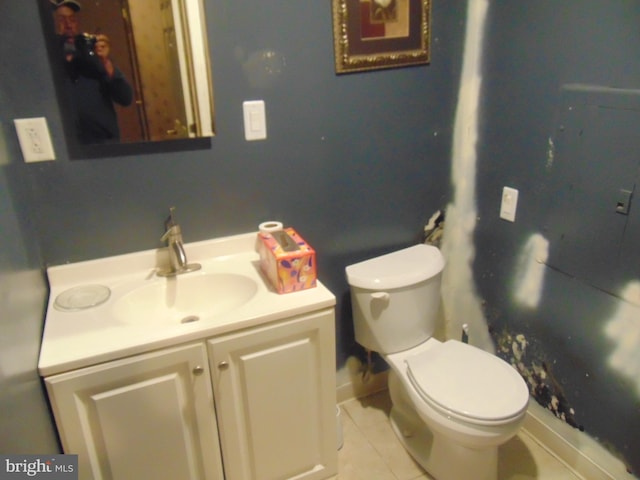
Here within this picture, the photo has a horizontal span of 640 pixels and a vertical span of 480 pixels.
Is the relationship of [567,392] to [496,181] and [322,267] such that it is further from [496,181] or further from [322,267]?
[322,267]

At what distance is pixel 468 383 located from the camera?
1524mm

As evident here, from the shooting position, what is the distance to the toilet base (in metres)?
1.56

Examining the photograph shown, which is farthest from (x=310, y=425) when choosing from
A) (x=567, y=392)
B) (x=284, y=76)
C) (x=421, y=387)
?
(x=284, y=76)

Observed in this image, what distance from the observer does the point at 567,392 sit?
1.64m

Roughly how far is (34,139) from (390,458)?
1.61 metres

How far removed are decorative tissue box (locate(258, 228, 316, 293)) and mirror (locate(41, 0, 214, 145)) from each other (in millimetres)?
443

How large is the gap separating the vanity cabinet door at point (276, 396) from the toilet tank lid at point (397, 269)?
319mm

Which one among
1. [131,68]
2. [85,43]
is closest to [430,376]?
[131,68]

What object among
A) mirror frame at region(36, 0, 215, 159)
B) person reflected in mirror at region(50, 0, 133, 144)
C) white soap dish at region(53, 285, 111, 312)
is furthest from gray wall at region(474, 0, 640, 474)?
white soap dish at region(53, 285, 111, 312)

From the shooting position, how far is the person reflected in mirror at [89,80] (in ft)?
4.20

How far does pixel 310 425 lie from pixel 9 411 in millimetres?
916

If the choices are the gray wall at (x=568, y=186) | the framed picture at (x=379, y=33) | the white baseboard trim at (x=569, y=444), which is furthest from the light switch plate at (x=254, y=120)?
the white baseboard trim at (x=569, y=444)

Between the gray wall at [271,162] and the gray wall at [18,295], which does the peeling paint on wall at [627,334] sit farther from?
the gray wall at [18,295]

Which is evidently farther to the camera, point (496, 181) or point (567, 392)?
point (496, 181)
